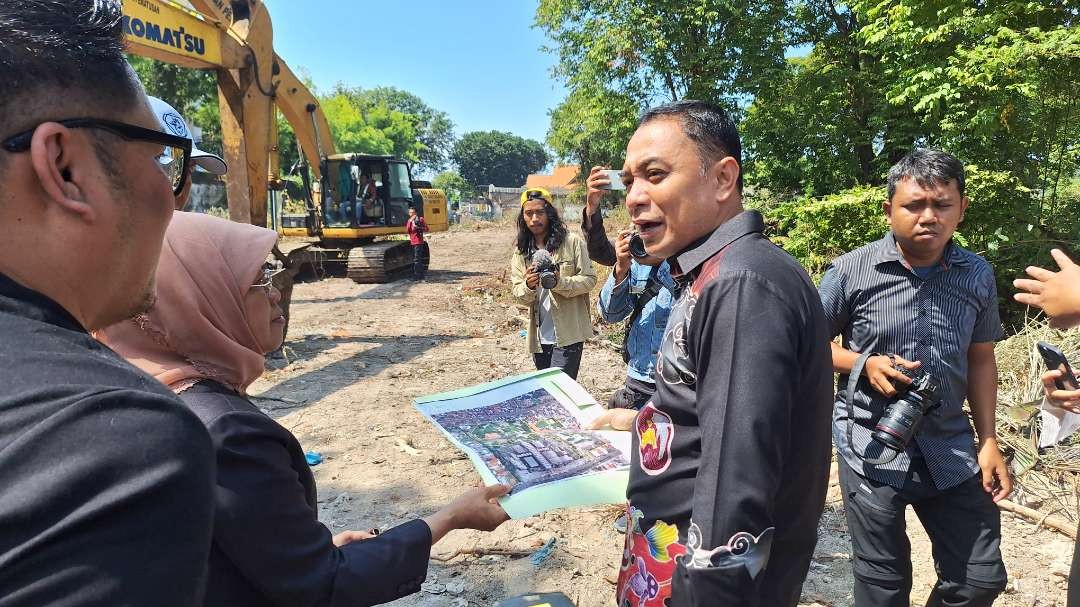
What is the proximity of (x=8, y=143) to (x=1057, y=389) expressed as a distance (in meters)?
2.76

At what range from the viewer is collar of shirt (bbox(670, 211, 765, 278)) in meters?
1.41

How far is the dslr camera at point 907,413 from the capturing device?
2059 millimetres

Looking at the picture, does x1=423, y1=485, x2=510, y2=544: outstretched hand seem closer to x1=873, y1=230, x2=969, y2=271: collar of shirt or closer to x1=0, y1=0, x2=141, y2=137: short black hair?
x1=0, y1=0, x2=141, y2=137: short black hair

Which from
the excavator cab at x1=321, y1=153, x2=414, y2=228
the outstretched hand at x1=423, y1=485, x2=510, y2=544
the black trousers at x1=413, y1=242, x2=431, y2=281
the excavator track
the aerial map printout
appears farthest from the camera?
the black trousers at x1=413, y1=242, x2=431, y2=281

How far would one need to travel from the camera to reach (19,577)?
0.55 meters

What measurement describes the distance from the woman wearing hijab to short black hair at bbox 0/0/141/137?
62 centimetres

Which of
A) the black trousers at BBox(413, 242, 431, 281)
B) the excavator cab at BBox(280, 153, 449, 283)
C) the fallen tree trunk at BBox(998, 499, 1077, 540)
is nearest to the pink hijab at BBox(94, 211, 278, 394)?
the fallen tree trunk at BBox(998, 499, 1077, 540)

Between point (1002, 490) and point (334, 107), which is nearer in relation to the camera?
point (1002, 490)

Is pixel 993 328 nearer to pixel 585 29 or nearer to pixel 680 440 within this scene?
pixel 680 440

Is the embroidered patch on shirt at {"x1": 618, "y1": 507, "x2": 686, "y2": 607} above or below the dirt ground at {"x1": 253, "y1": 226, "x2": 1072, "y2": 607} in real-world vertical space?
above

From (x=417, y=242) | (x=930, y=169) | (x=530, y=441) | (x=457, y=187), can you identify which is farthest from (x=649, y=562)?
(x=457, y=187)

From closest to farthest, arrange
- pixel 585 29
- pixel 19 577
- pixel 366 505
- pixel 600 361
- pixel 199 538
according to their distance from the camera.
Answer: pixel 19 577, pixel 199 538, pixel 366 505, pixel 600 361, pixel 585 29

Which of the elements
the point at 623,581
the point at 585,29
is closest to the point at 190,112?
the point at 585,29

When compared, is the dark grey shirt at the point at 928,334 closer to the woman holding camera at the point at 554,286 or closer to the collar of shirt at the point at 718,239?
the collar of shirt at the point at 718,239
